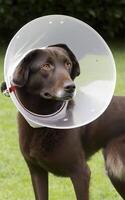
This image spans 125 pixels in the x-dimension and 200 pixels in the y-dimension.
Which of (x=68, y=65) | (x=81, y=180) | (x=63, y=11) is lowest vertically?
(x=63, y=11)

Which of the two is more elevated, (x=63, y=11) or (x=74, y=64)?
(x=74, y=64)

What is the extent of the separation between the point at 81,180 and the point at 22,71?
753mm

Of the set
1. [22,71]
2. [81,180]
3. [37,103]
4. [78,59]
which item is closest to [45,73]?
[22,71]

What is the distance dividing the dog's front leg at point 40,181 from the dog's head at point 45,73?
58cm

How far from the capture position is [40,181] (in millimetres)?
4012

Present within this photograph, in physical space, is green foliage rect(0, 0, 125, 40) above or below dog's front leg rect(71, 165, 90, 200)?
below

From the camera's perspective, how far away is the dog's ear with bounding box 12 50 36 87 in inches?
140

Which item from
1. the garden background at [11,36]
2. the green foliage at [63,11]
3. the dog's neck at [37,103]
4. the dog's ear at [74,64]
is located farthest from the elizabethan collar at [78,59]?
the green foliage at [63,11]

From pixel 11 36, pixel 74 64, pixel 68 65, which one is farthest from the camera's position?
pixel 11 36

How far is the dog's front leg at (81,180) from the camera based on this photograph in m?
3.74

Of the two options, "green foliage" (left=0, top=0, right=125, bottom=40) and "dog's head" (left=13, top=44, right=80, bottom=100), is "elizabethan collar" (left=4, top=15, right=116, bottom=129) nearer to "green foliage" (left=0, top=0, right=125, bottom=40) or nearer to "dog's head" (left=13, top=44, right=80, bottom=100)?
"dog's head" (left=13, top=44, right=80, bottom=100)

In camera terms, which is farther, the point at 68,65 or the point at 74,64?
the point at 74,64

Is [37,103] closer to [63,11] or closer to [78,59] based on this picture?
[78,59]

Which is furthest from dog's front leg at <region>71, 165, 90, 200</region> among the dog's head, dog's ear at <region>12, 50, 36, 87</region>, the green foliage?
the green foliage
